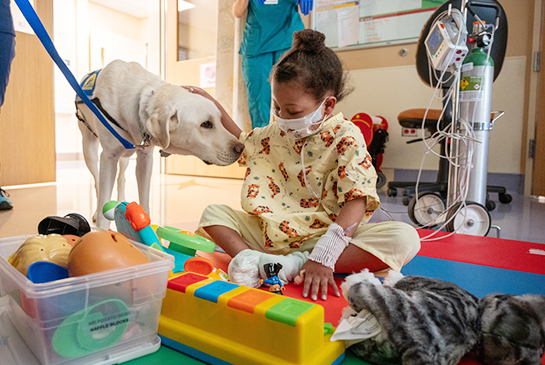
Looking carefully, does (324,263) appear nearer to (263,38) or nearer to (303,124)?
(303,124)

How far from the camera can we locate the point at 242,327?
0.50 metres

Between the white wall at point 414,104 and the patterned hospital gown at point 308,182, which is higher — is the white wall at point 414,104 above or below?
above

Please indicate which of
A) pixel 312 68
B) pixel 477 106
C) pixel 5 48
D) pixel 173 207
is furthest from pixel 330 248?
pixel 173 207

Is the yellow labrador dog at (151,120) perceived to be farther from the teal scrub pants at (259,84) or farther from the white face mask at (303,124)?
the teal scrub pants at (259,84)

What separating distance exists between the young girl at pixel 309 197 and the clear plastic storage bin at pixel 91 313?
282mm

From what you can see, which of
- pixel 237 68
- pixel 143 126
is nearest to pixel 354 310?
pixel 143 126

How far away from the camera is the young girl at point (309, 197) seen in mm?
813

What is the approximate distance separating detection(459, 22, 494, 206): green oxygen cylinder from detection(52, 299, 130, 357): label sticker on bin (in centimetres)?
133

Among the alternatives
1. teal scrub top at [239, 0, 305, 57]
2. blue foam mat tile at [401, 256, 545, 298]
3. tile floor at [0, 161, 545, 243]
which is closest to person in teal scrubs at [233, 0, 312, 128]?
teal scrub top at [239, 0, 305, 57]

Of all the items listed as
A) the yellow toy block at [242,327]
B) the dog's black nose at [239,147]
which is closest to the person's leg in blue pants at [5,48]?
the dog's black nose at [239,147]

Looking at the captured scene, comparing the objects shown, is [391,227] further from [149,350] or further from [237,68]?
[237,68]

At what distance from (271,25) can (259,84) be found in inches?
13.8

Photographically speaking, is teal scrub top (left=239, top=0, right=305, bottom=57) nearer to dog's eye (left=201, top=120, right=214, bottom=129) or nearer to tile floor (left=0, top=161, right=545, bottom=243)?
tile floor (left=0, top=161, right=545, bottom=243)

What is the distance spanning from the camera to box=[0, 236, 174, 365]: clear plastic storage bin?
17.3 inches
